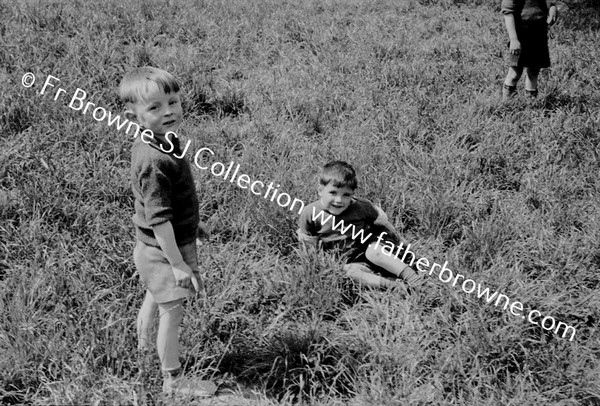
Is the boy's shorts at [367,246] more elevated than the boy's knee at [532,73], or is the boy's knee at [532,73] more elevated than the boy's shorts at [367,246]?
the boy's knee at [532,73]

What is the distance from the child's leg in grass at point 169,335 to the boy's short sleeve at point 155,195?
1.38 ft

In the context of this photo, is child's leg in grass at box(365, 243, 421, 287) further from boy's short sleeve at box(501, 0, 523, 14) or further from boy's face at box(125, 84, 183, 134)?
boy's short sleeve at box(501, 0, 523, 14)

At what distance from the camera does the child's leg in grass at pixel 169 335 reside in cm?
247

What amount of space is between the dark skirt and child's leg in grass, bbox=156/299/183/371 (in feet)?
13.8

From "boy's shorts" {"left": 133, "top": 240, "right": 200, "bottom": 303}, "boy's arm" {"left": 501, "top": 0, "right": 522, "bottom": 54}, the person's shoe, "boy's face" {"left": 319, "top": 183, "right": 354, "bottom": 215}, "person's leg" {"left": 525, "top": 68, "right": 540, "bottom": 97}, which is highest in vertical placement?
"boy's arm" {"left": 501, "top": 0, "right": 522, "bottom": 54}

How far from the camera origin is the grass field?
Result: 8.83 feet

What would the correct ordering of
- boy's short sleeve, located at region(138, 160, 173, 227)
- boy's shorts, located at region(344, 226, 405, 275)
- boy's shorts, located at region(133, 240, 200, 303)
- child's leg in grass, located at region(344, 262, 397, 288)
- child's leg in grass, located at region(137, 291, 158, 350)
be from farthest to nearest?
1. boy's shorts, located at region(344, 226, 405, 275)
2. child's leg in grass, located at region(344, 262, 397, 288)
3. child's leg in grass, located at region(137, 291, 158, 350)
4. boy's shorts, located at region(133, 240, 200, 303)
5. boy's short sleeve, located at region(138, 160, 173, 227)

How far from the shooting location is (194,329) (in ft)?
9.42

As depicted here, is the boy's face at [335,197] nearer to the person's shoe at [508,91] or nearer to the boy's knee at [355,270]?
the boy's knee at [355,270]

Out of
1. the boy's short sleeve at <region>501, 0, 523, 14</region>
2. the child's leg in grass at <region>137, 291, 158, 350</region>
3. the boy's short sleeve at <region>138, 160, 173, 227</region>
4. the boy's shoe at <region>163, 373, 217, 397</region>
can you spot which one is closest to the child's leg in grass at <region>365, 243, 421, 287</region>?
the boy's shoe at <region>163, 373, 217, 397</region>

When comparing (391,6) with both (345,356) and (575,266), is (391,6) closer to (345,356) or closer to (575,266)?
(575,266)

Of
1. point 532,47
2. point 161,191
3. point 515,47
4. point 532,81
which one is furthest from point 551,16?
point 161,191

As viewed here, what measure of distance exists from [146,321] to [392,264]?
4.80ft

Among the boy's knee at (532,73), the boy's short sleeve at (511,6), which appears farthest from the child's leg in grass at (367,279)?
the boy's short sleeve at (511,6)
